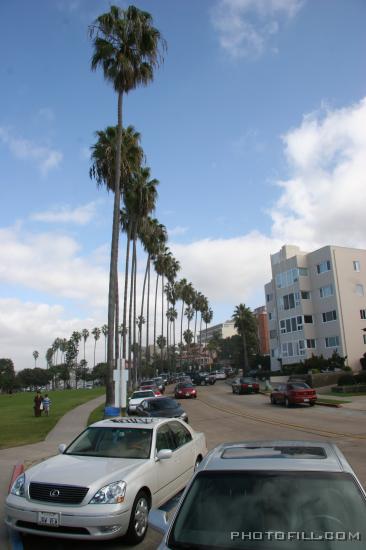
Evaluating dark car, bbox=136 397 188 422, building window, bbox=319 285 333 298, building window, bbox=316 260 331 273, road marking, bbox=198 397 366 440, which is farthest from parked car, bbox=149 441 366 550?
building window, bbox=316 260 331 273

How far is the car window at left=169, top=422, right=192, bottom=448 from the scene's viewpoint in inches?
320

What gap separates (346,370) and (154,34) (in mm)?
36599

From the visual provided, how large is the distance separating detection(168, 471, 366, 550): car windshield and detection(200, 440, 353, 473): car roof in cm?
8

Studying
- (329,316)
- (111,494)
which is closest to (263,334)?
(329,316)

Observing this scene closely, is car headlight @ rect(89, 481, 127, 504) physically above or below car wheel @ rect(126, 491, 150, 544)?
above

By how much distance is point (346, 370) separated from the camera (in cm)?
4691

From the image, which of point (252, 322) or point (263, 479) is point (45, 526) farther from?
point (252, 322)

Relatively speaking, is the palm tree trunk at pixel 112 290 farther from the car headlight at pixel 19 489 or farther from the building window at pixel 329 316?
the building window at pixel 329 316

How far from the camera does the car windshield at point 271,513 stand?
302 cm

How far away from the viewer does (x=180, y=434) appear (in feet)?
27.4

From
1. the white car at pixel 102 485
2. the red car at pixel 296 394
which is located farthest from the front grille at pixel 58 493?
the red car at pixel 296 394

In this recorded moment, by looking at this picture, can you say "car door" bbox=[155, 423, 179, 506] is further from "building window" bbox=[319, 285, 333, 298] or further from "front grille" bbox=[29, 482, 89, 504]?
"building window" bbox=[319, 285, 333, 298]

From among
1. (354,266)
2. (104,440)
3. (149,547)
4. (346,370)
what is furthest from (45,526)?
(354,266)

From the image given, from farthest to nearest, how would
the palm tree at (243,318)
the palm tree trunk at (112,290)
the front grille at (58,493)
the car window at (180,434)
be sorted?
the palm tree at (243,318)
the palm tree trunk at (112,290)
the car window at (180,434)
the front grille at (58,493)
